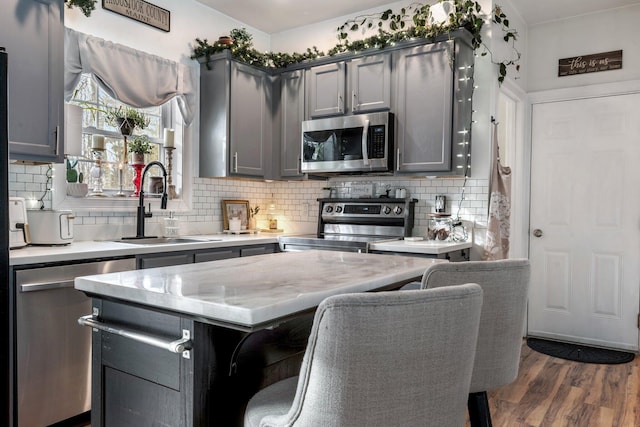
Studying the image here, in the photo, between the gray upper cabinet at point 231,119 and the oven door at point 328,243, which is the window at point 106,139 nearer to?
the gray upper cabinet at point 231,119

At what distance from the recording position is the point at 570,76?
414 centimetres

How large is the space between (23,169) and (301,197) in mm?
2433

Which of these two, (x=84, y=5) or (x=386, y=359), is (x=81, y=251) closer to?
(x=84, y=5)

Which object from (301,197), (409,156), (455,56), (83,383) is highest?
(455,56)

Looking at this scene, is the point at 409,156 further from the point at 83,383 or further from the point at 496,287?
the point at 83,383

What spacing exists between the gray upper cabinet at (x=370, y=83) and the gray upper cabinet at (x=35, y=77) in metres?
2.15

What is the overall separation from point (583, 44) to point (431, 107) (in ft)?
5.31

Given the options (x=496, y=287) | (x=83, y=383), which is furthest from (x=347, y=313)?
(x=83, y=383)

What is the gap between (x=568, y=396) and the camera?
295cm

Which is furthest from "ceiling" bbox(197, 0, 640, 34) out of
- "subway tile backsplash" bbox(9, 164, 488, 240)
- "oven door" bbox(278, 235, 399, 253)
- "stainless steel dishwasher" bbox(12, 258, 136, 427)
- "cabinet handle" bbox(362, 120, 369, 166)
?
"stainless steel dishwasher" bbox(12, 258, 136, 427)

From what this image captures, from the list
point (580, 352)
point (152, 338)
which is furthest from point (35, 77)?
point (580, 352)

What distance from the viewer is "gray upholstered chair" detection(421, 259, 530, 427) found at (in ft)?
4.74

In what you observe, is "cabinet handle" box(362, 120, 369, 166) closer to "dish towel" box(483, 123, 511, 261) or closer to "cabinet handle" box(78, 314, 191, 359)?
"dish towel" box(483, 123, 511, 261)

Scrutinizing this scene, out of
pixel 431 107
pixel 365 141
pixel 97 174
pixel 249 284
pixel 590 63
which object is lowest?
pixel 249 284
